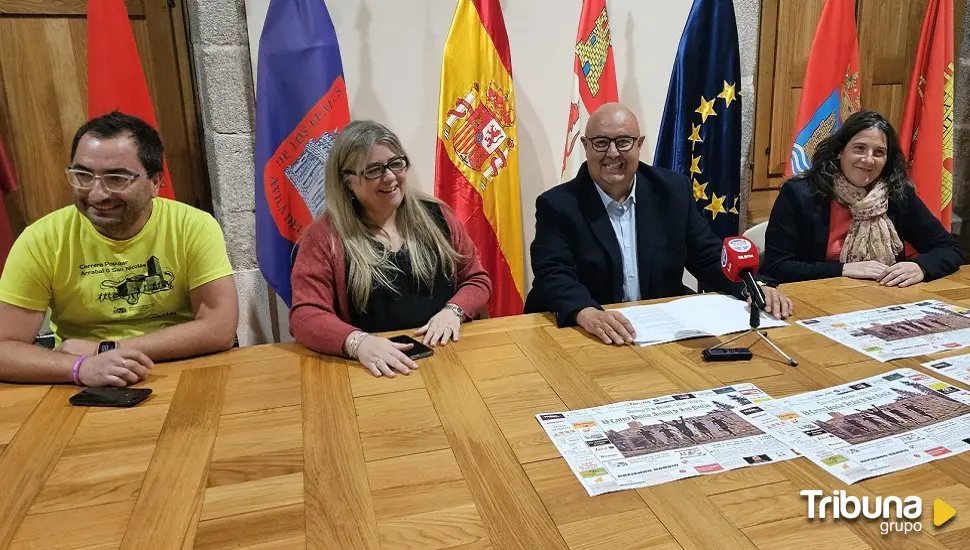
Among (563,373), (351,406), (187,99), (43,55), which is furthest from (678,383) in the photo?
(43,55)

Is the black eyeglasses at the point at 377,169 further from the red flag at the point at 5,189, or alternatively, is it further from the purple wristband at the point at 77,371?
the red flag at the point at 5,189

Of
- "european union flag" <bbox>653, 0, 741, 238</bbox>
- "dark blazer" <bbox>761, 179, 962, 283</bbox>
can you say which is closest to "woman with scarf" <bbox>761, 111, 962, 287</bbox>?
"dark blazer" <bbox>761, 179, 962, 283</bbox>

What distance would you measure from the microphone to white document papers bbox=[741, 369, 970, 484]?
0.27 meters

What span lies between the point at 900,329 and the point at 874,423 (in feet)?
1.75

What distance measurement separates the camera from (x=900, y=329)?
5.08ft

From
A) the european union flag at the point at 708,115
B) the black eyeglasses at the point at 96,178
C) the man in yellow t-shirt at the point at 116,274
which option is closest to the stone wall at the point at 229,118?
the man in yellow t-shirt at the point at 116,274

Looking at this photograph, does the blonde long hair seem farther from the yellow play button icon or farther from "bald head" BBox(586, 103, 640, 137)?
the yellow play button icon

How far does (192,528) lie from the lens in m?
0.92

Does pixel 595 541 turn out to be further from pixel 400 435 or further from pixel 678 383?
pixel 678 383

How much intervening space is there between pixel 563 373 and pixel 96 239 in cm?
114

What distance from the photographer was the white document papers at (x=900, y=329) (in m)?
1.44

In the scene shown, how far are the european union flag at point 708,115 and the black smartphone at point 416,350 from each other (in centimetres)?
173

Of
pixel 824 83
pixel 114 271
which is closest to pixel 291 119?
pixel 114 271

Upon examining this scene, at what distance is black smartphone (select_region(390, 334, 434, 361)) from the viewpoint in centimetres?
149
